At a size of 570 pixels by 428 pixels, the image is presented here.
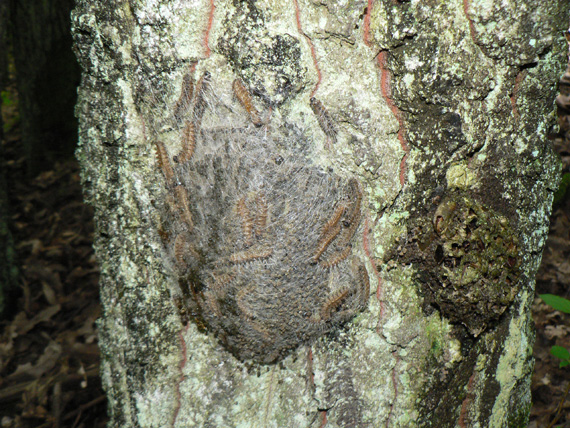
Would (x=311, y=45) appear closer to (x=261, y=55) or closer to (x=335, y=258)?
(x=261, y=55)

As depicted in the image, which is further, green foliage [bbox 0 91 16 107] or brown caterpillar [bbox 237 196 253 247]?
green foliage [bbox 0 91 16 107]

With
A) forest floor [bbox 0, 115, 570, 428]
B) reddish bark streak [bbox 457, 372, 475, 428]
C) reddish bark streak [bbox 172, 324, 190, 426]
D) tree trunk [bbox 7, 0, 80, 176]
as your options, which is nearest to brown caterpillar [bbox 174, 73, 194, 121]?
reddish bark streak [bbox 172, 324, 190, 426]

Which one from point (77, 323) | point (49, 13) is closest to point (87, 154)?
point (77, 323)

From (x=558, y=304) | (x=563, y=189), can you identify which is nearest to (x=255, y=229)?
(x=558, y=304)

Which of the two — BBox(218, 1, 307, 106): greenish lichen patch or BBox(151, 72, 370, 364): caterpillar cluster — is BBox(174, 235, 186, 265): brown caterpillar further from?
BBox(218, 1, 307, 106): greenish lichen patch

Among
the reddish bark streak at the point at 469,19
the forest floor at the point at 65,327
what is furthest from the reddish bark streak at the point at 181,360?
the forest floor at the point at 65,327

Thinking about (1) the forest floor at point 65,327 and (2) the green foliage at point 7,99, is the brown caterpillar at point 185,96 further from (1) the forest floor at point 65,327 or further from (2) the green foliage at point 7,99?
(2) the green foliage at point 7,99

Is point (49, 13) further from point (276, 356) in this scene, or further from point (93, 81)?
point (276, 356)
